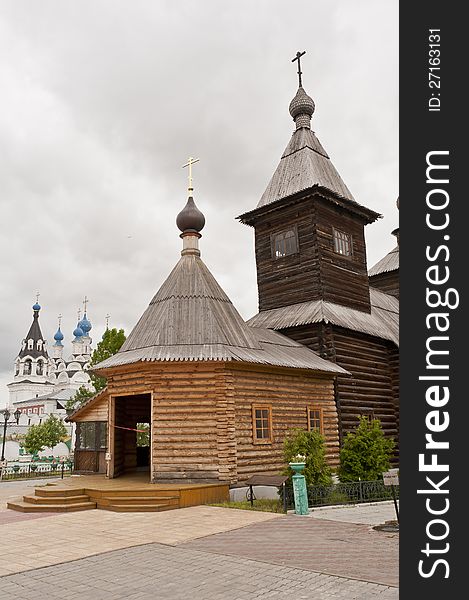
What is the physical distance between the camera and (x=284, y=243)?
21.6 metres

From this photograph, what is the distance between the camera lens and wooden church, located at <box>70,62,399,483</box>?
13383 mm

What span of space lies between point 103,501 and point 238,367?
4.54m

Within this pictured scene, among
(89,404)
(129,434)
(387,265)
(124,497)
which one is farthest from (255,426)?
(387,265)

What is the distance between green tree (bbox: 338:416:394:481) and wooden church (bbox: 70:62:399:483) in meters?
1.42

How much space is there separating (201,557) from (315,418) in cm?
952

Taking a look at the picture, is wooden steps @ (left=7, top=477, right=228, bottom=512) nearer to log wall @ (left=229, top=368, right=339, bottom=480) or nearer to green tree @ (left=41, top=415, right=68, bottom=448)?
log wall @ (left=229, top=368, right=339, bottom=480)

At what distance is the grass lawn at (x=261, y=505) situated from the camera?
11.6 meters

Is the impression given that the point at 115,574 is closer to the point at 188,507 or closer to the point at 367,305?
the point at 188,507

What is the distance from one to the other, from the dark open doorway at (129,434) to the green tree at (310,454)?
213 inches

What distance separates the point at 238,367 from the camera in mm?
13938

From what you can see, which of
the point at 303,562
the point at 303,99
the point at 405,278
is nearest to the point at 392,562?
the point at 303,562

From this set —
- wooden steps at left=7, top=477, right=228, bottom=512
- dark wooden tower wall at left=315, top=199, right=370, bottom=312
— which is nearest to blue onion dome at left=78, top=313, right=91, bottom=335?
dark wooden tower wall at left=315, top=199, right=370, bottom=312

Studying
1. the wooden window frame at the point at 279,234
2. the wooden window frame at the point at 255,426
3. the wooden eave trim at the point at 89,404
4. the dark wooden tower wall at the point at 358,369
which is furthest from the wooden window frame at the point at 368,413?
the wooden eave trim at the point at 89,404

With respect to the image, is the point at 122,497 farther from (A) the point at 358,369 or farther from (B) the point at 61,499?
(A) the point at 358,369
